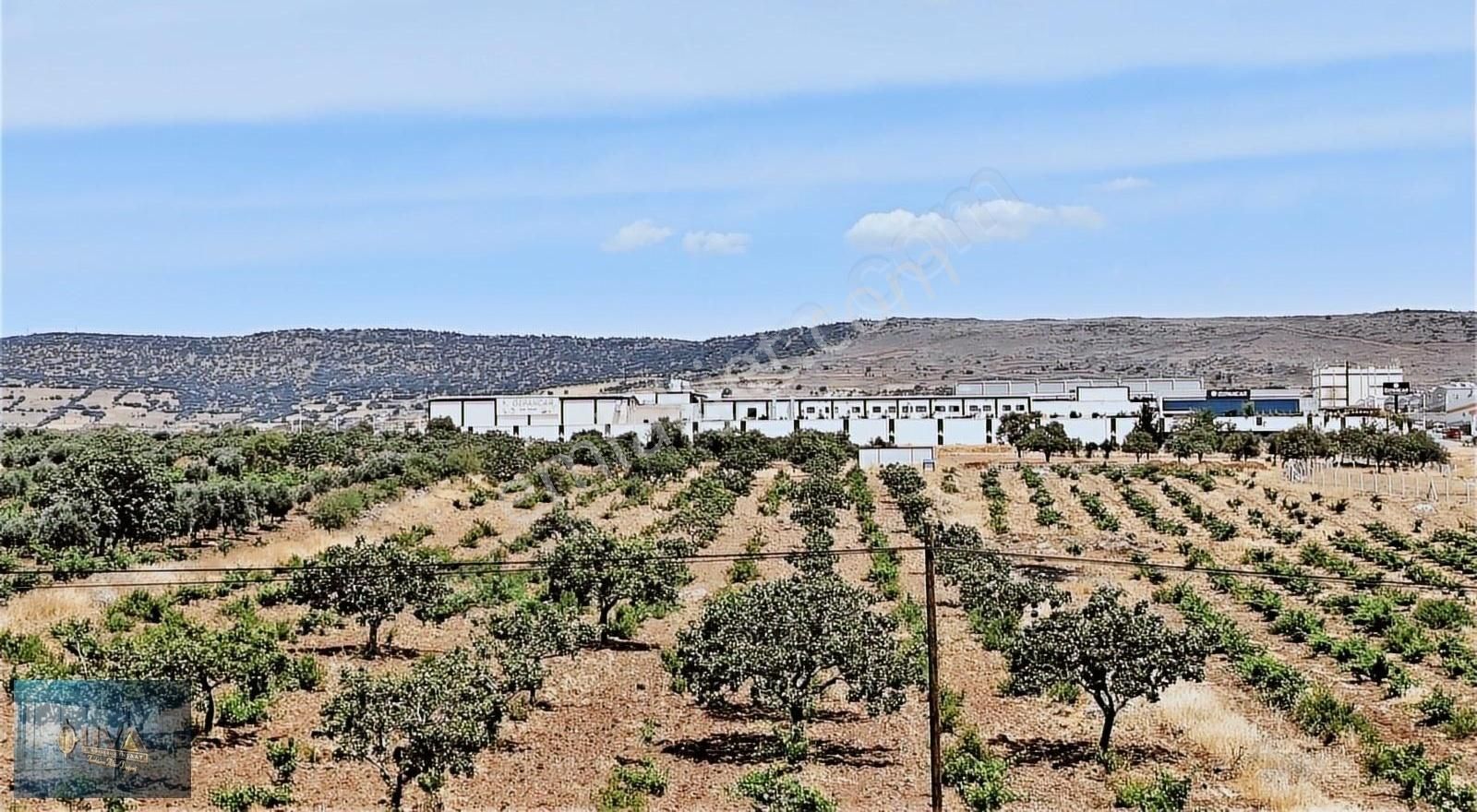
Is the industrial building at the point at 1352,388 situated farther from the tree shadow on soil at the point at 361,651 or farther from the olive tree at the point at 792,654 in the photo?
the olive tree at the point at 792,654

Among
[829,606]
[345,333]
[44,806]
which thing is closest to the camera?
[44,806]

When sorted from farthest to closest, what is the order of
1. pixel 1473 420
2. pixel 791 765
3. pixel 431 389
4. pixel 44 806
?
pixel 431 389
pixel 1473 420
pixel 791 765
pixel 44 806

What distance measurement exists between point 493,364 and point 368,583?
5253 inches

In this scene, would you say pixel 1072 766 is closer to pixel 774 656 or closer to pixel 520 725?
pixel 774 656

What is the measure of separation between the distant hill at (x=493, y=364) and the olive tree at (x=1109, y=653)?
368 feet

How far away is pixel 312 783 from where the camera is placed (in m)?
18.1

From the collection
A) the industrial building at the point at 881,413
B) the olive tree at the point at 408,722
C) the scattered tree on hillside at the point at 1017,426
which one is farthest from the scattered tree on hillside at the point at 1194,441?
the olive tree at the point at 408,722

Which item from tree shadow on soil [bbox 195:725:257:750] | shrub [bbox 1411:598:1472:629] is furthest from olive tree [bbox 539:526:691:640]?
shrub [bbox 1411:598:1472:629]

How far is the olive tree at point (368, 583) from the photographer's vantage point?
25438 millimetres

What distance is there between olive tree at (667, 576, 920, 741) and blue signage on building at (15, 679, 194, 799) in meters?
7.33

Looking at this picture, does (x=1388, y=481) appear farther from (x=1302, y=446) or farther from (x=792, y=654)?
(x=792, y=654)

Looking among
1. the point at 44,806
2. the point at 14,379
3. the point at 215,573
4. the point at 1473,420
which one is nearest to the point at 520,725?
the point at 44,806

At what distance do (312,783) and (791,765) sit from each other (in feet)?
20.8

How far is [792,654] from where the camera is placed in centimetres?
2039
